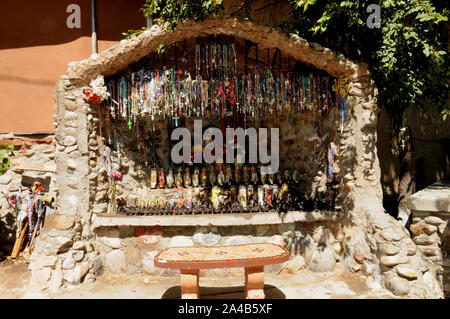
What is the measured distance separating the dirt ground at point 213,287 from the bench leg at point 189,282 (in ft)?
1.58

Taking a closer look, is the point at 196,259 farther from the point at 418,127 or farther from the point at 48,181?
the point at 418,127

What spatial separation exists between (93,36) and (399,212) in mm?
5738

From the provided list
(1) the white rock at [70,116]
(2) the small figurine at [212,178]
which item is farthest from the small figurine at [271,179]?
(1) the white rock at [70,116]

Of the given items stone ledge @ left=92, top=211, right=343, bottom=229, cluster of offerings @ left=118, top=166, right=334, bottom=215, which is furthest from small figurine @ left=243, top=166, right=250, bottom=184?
stone ledge @ left=92, top=211, right=343, bottom=229

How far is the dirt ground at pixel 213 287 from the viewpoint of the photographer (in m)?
3.29

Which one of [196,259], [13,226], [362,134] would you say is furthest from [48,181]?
[362,134]

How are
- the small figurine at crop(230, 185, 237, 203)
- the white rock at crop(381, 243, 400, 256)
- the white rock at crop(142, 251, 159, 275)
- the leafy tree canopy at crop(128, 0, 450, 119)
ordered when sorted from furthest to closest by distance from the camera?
the small figurine at crop(230, 185, 237, 203), the white rock at crop(142, 251, 159, 275), the leafy tree canopy at crop(128, 0, 450, 119), the white rock at crop(381, 243, 400, 256)

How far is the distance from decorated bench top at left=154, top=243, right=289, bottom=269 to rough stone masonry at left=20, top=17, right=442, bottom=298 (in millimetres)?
612

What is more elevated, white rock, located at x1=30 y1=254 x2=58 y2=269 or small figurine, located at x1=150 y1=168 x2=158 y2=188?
small figurine, located at x1=150 y1=168 x2=158 y2=188

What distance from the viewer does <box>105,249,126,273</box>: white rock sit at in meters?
3.79

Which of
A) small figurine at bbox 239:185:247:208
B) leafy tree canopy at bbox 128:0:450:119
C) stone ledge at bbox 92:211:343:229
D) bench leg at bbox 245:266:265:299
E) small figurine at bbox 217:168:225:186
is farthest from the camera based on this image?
small figurine at bbox 217:168:225:186

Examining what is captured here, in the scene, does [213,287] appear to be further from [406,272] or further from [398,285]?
[406,272]

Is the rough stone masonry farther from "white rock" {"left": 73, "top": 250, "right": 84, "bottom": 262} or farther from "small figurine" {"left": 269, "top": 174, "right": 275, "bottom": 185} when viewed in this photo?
"small figurine" {"left": 269, "top": 174, "right": 275, "bottom": 185}

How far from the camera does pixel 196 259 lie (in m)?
2.83
